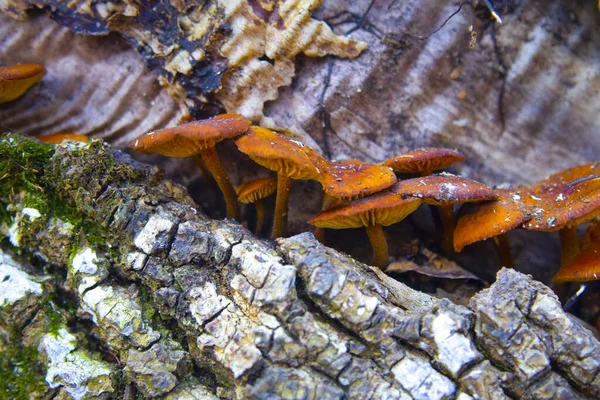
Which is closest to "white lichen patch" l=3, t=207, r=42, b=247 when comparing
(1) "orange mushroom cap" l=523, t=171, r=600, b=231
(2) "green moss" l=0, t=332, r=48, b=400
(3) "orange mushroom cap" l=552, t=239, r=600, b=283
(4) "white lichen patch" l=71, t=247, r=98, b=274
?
(4) "white lichen patch" l=71, t=247, r=98, b=274

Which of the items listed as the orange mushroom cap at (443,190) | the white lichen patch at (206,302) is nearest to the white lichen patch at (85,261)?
the white lichen patch at (206,302)

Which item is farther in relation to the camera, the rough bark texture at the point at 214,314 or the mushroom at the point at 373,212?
the mushroom at the point at 373,212

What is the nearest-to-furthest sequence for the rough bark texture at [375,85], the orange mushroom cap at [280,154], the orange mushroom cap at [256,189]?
the orange mushroom cap at [280,154]
the orange mushroom cap at [256,189]
the rough bark texture at [375,85]

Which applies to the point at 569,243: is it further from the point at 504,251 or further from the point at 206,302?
the point at 206,302

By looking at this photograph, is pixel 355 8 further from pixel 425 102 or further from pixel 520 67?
pixel 520 67

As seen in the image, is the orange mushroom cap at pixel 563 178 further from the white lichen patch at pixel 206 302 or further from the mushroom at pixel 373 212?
the white lichen patch at pixel 206 302

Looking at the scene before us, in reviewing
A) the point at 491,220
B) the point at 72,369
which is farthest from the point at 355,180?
the point at 72,369
